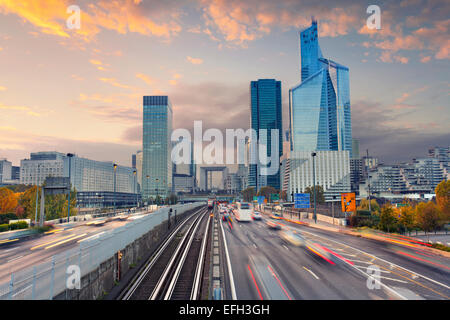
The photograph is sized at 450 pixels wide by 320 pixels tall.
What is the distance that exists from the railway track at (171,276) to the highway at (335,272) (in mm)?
2856

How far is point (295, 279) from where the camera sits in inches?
746

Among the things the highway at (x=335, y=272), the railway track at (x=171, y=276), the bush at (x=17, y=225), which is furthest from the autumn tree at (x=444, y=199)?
the bush at (x=17, y=225)

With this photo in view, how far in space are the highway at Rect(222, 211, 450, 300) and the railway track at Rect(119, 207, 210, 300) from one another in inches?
112

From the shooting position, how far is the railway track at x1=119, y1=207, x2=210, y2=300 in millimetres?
17898

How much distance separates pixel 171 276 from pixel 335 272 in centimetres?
1279

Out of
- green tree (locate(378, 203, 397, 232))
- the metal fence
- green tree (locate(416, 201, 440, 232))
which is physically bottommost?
green tree (locate(416, 201, 440, 232))

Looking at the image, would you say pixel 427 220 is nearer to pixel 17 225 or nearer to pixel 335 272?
pixel 335 272

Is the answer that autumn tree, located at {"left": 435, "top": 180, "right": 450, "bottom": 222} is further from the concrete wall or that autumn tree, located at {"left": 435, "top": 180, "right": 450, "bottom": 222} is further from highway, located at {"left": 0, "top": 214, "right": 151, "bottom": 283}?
highway, located at {"left": 0, "top": 214, "right": 151, "bottom": 283}

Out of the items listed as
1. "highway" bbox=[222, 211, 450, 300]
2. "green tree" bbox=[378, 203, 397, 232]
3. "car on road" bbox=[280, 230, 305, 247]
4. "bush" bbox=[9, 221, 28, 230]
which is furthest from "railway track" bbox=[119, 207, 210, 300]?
"green tree" bbox=[378, 203, 397, 232]

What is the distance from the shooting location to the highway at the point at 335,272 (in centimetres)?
1647

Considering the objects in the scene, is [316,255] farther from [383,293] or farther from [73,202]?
[73,202]

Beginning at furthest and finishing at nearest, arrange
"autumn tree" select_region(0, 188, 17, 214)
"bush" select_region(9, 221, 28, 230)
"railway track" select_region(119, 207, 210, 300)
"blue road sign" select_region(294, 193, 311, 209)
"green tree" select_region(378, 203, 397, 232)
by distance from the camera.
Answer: "blue road sign" select_region(294, 193, 311, 209), "autumn tree" select_region(0, 188, 17, 214), "green tree" select_region(378, 203, 397, 232), "bush" select_region(9, 221, 28, 230), "railway track" select_region(119, 207, 210, 300)

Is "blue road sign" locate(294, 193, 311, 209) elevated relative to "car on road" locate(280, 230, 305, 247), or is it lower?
elevated

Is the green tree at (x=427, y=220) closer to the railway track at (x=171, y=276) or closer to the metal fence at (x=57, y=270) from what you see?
the railway track at (x=171, y=276)
